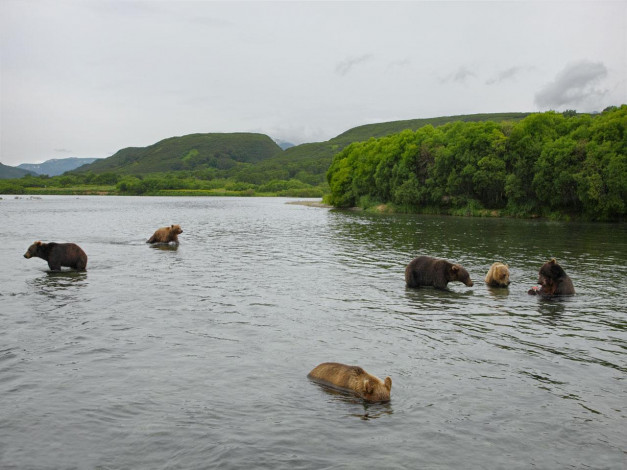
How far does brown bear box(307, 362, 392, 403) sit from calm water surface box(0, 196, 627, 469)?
24 cm

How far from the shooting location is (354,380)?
32.3 ft

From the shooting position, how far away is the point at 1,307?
1648 centimetres

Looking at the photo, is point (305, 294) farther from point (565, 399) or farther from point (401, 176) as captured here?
point (401, 176)

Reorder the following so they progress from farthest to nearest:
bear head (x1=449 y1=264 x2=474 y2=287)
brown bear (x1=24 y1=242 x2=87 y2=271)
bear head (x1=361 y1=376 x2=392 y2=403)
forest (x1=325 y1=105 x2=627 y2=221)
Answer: forest (x1=325 y1=105 x2=627 y2=221) < brown bear (x1=24 y1=242 x2=87 y2=271) < bear head (x1=449 y1=264 x2=474 y2=287) < bear head (x1=361 y1=376 x2=392 y2=403)

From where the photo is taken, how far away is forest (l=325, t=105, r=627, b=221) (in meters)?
63.7

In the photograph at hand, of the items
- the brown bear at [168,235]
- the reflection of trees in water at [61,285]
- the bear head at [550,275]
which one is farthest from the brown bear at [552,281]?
the brown bear at [168,235]

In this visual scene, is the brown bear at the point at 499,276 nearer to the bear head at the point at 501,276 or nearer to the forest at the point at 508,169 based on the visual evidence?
the bear head at the point at 501,276

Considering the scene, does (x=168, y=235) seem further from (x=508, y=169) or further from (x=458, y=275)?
(x=508, y=169)

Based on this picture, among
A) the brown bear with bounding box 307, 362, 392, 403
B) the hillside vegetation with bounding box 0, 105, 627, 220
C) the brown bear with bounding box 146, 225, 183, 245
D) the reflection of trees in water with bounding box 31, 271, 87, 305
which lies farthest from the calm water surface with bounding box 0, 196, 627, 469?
the hillside vegetation with bounding box 0, 105, 627, 220

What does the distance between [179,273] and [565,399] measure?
18002 mm

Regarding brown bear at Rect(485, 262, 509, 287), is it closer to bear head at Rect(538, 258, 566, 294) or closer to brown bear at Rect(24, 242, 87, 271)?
bear head at Rect(538, 258, 566, 294)

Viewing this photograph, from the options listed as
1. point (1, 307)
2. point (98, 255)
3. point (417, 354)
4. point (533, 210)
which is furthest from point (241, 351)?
point (533, 210)

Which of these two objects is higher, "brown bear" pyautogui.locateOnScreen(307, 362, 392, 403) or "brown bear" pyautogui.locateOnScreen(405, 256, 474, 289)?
"brown bear" pyautogui.locateOnScreen(405, 256, 474, 289)

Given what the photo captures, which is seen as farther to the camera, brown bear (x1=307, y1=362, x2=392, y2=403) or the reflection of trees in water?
the reflection of trees in water
